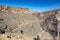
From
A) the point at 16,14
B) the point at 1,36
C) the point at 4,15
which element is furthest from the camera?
the point at 16,14

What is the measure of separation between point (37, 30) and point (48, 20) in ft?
9.29

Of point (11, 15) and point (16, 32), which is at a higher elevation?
point (11, 15)

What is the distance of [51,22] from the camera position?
12.8m

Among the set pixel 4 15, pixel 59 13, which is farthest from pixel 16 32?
pixel 59 13

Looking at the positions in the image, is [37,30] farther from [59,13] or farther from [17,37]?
[59,13]

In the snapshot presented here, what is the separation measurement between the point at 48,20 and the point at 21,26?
4.04m

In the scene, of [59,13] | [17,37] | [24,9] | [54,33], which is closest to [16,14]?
[24,9]

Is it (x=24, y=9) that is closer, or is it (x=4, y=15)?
(x=4, y=15)

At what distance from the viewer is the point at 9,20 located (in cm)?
936

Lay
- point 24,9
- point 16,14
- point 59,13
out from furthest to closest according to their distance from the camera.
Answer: point 59,13 < point 24,9 < point 16,14

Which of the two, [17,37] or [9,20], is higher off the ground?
[9,20]

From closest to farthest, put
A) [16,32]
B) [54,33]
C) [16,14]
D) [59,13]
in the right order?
[16,32] < [16,14] < [54,33] < [59,13]

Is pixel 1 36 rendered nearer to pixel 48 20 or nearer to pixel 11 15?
pixel 11 15

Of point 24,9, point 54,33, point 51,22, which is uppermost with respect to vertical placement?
point 24,9
